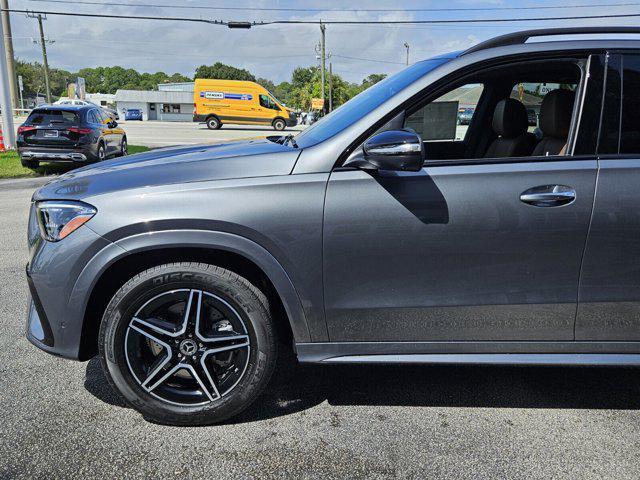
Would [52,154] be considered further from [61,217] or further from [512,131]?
[512,131]

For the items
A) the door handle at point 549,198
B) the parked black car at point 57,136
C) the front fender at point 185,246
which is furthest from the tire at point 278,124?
the door handle at point 549,198

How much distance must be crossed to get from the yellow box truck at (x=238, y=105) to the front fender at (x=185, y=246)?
37.7 m

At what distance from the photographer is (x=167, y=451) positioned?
8.36 feet

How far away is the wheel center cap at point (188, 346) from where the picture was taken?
2668 millimetres


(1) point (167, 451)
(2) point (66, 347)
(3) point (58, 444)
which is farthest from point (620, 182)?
(3) point (58, 444)

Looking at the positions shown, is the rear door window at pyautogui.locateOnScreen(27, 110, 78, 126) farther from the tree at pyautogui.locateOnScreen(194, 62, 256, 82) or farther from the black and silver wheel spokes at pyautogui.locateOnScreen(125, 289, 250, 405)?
the tree at pyautogui.locateOnScreen(194, 62, 256, 82)

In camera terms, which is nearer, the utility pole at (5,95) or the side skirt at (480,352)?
the side skirt at (480,352)

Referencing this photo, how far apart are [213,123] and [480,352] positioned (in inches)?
1534

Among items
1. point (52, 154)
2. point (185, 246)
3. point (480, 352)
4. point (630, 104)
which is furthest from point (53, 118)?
point (630, 104)

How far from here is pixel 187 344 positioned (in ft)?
8.76

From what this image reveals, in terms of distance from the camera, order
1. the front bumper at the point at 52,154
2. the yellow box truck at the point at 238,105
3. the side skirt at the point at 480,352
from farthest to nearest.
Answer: the yellow box truck at the point at 238,105 → the front bumper at the point at 52,154 → the side skirt at the point at 480,352

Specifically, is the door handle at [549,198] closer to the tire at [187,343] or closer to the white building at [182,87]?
the tire at [187,343]

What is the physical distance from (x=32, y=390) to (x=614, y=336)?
3059mm

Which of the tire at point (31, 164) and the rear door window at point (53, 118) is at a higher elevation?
the rear door window at point (53, 118)
